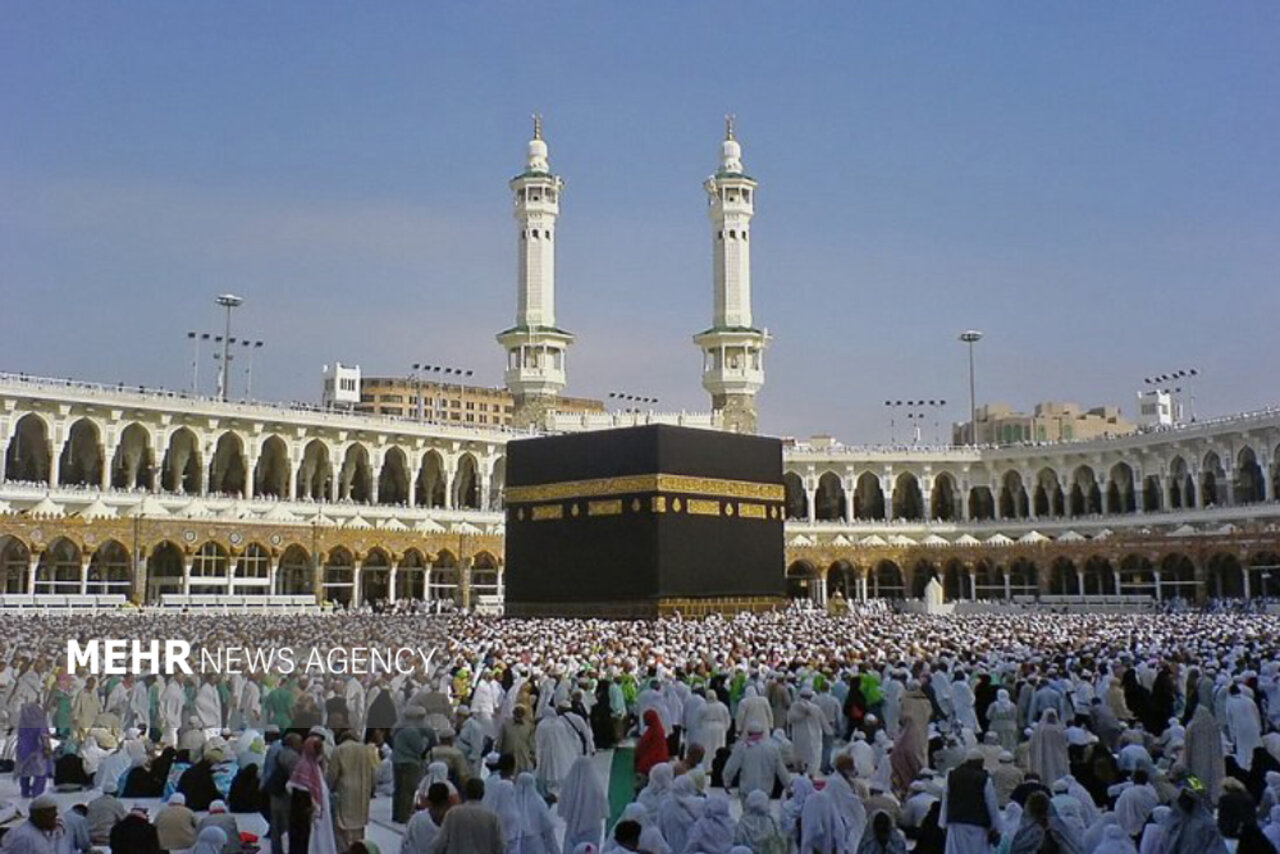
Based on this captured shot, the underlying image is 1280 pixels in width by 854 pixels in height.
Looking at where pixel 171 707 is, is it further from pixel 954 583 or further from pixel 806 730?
pixel 954 583

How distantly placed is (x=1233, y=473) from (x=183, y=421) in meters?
30.5

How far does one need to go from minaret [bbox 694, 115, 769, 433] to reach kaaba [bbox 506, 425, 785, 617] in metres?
18.6

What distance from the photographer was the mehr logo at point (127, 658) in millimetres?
11398

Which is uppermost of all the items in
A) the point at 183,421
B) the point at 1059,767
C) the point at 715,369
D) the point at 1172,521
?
the point at 715,369

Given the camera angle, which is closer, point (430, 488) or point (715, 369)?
point (430, 488)

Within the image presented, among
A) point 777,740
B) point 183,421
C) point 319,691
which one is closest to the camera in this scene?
point 777,740

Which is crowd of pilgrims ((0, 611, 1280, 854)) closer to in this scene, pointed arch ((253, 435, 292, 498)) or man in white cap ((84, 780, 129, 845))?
man in white cap ((84, 780, 129, 845))

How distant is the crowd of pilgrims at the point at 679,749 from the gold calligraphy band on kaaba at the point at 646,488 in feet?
31.5

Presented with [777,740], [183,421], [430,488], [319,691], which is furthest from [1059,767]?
[430,488]

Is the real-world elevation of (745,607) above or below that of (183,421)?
below

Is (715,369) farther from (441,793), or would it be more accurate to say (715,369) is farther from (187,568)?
(441,793)

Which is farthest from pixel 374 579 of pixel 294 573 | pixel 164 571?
pixel 164 571

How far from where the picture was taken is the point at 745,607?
86.5ft

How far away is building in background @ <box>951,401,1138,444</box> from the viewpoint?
6744 cm
